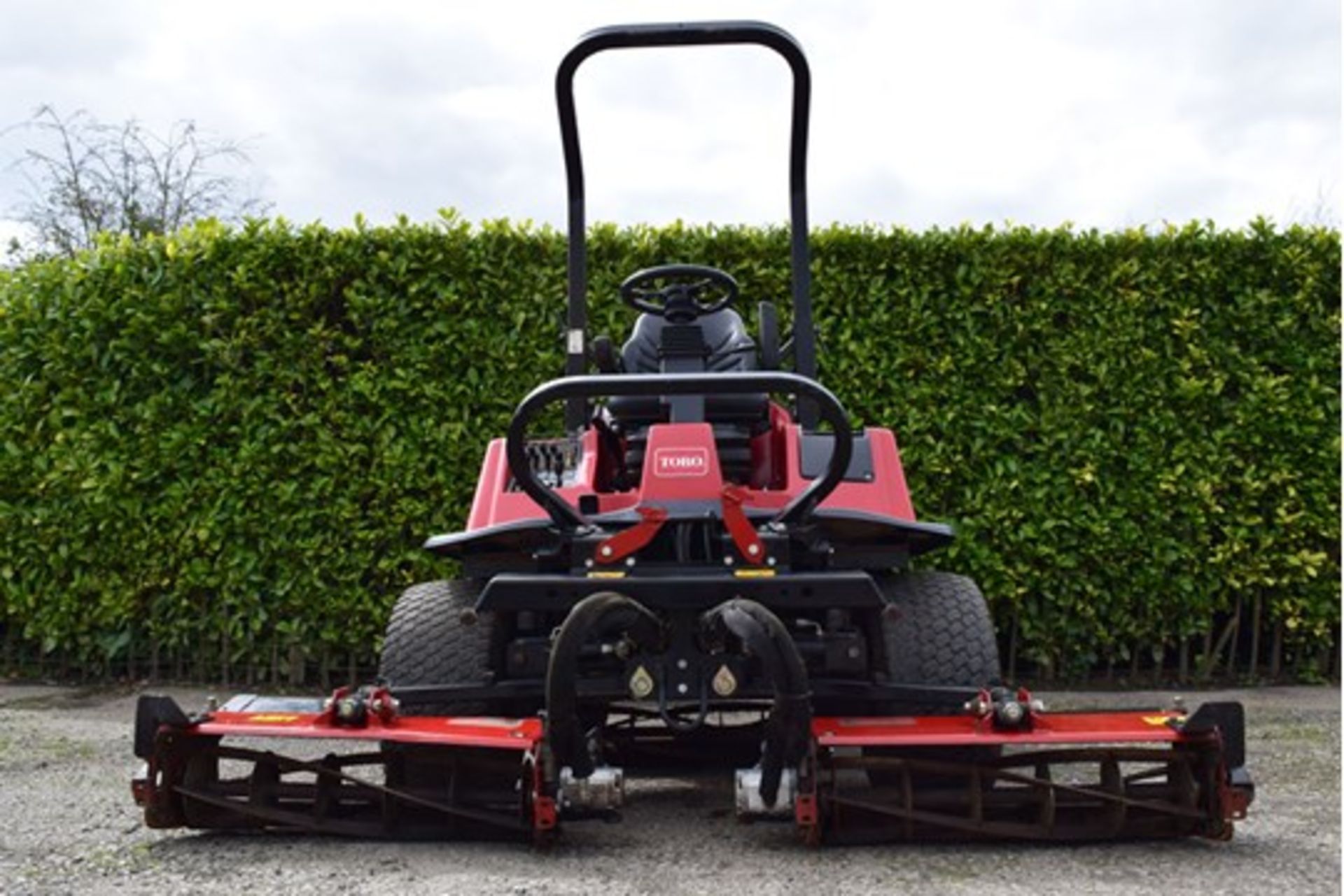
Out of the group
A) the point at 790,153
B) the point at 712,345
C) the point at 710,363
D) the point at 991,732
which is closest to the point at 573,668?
the point at 991,732

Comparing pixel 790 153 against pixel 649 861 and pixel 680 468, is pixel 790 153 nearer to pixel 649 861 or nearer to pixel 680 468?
pixel 680 468

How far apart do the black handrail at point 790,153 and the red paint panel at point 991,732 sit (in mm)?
1503

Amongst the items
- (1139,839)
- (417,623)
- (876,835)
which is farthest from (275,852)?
(1139,839)

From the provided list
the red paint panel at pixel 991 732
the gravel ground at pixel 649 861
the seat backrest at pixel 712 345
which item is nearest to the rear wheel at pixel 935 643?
the red paint panel at pixel 991 732

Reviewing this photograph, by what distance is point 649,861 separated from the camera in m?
4.00

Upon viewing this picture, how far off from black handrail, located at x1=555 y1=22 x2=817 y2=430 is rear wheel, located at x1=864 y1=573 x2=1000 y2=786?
2.96 ft

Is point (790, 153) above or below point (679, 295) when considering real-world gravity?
above

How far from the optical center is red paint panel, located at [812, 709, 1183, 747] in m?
3.88

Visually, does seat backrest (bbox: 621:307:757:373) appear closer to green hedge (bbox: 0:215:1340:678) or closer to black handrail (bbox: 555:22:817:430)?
black handrail (bbox: 555:22:817:430)

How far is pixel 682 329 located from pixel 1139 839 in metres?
2.15

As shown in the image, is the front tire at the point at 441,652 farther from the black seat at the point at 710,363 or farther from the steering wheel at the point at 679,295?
the steering wheel at the point at 679,295

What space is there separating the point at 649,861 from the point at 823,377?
4058mm

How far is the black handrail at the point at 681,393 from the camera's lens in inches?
160

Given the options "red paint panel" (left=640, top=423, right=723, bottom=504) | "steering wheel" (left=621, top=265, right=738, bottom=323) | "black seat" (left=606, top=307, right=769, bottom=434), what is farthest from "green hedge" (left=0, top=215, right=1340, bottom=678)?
"red paint panel" (left=640, top=423, right=723, bottom=504)
